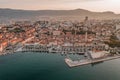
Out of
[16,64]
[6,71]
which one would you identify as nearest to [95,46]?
[16,64]

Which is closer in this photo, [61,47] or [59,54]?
[59,54]

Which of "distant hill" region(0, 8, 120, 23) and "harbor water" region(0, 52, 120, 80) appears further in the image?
"distant hill" region(0, 8, 120, 23)

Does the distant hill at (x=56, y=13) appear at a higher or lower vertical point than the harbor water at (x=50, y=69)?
lower

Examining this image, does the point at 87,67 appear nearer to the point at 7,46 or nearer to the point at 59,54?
the point at 59,54

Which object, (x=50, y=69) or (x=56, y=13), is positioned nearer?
(x=50, y=69)

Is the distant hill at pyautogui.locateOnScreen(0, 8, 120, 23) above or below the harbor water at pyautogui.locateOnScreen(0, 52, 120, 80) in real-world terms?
below

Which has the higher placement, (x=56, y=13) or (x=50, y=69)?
(x=50, y=69)

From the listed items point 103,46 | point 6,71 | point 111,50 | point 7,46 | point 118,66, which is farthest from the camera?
point 7,46

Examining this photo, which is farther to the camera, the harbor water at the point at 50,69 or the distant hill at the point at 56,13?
the distant hill at the point at 56,13
